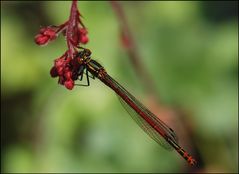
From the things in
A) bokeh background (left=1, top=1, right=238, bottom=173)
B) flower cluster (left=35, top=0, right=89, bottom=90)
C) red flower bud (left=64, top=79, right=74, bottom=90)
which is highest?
bokeh background (left=1, top=1, right=238, bottom=173)

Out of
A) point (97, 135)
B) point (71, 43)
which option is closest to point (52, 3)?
point (97, 135)

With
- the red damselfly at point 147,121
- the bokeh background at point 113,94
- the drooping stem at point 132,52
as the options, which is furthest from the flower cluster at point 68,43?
the bokeh background at point 113,94

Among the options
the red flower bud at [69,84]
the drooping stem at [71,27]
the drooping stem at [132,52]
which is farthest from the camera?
the drooping stem at [132,52]

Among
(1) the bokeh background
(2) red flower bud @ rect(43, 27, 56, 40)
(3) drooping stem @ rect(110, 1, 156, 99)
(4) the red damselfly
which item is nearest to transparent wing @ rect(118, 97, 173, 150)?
(4) the red damselfly

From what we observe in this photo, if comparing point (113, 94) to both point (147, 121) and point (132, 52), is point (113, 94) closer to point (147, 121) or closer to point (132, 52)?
point (132, 52)

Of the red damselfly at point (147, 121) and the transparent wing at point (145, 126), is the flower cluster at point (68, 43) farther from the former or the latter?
the transparent wing at point (145, 126)

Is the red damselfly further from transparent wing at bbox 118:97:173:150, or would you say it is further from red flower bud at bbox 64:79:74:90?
red flower bud at bbox 64:79:74:90

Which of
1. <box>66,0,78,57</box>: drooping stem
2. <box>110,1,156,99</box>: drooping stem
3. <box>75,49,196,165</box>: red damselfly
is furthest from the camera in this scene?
<box>110,1,156,99</box>: drooping stem
